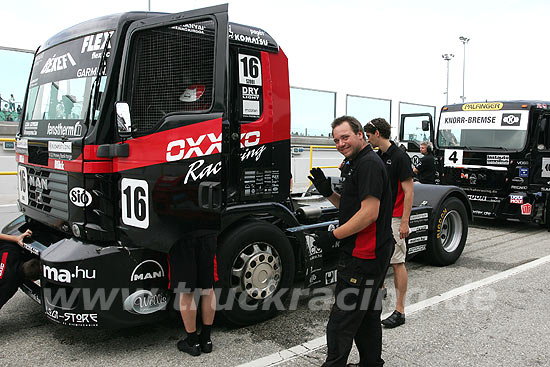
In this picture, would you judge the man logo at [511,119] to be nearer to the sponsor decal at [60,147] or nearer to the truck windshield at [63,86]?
the truck windshield at [63,86]

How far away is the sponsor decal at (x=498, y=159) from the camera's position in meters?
9.49

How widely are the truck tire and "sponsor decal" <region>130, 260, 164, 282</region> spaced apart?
Result: 1.56ft

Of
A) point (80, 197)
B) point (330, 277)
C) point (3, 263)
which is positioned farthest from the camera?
point (330, 277)

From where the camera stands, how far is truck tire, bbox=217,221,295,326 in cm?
389

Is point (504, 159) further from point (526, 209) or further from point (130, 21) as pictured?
point (130, 21)

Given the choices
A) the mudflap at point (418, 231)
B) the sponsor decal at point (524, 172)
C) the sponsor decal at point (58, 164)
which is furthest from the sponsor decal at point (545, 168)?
the sponsor decal at point (58, 164)

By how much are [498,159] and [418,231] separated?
470cm

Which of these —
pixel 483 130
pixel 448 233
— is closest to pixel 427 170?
pixel 483 130

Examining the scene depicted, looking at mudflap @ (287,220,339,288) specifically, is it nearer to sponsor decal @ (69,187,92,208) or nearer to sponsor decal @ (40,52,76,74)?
sponsor decal @ (69,187,92,208)

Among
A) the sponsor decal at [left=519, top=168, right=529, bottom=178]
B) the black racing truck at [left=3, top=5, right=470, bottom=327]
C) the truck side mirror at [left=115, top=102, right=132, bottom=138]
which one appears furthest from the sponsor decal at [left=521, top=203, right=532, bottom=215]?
the truck side mirror at [left=115, top=102, right=132, bottom=138]

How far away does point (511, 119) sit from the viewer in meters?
9.73

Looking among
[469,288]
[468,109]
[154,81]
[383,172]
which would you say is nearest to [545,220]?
[468,109]

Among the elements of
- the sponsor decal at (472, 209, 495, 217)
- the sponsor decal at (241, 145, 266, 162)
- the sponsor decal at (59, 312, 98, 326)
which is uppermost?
the sponsor decal at (241, 145, 266, 162)

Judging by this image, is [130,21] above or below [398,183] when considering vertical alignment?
above
